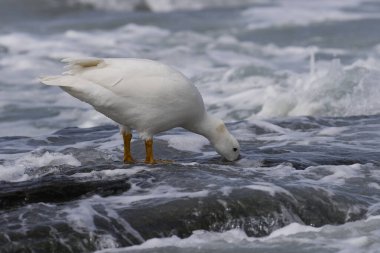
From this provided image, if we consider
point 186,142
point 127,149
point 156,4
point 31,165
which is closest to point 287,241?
point 127,149

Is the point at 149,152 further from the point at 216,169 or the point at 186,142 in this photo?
the point at 186,142

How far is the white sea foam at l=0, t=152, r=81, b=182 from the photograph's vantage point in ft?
23.2

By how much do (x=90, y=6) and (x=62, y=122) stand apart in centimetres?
1204

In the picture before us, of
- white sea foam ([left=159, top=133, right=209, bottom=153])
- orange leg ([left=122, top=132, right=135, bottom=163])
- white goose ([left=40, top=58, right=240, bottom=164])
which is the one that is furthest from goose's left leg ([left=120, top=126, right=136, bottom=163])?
white sea foam ([left=159, top=133, right=209, bottom=153])

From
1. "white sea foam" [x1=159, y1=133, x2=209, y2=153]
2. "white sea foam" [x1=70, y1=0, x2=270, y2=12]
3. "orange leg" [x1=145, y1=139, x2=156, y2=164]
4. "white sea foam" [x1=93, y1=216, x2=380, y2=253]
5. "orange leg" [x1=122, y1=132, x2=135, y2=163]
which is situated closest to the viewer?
"white sea foam" [x1=93, y1=216, x2=380, y2=253]

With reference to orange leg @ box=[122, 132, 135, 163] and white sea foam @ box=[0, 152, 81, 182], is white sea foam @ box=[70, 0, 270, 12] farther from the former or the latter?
orange leg @ box=[122, 132, 135, 163]

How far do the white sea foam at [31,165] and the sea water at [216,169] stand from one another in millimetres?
17

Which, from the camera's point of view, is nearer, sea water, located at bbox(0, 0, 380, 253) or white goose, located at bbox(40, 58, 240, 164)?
sea water, located at bbox(0, 0, 380, 253)

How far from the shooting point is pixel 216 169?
23.4 ft

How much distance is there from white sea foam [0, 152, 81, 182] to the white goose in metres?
0.63

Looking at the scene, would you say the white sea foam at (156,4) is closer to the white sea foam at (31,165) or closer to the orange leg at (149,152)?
the white sea foam at (31,165)

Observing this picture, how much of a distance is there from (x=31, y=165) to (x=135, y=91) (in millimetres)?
1122

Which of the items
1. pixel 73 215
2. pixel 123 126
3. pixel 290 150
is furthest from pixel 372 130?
pixel 73 215

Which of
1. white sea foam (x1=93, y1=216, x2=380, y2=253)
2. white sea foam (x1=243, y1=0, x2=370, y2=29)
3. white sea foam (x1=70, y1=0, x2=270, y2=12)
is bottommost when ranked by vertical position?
white sea foam (x1=93, y1=216, x2=380, y2=253)
